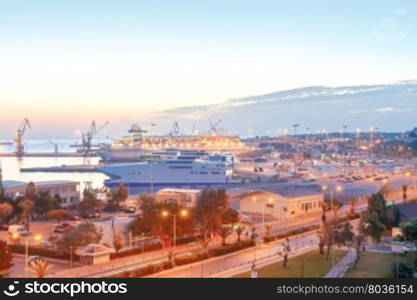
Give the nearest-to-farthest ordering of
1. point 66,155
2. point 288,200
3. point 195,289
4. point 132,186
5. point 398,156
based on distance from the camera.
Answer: point 195,289
point 288,200
point 132,186
point 398,156
point 66,155

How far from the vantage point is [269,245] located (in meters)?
8.29

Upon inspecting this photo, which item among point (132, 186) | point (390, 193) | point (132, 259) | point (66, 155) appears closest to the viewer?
point (132, 259)

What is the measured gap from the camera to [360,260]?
23.0ft

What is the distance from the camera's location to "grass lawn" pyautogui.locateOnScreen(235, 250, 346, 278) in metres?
6.25

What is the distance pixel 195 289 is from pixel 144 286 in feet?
1.09

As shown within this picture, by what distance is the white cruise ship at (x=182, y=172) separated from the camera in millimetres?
20391

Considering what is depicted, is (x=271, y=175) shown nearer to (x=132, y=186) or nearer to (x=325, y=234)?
(x=132, y=186)

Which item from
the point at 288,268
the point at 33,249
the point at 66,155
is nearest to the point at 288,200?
the point at 288,268

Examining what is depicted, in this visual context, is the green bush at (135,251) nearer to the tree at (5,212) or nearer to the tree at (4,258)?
the tree at (4,258)

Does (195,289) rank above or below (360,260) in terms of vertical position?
above

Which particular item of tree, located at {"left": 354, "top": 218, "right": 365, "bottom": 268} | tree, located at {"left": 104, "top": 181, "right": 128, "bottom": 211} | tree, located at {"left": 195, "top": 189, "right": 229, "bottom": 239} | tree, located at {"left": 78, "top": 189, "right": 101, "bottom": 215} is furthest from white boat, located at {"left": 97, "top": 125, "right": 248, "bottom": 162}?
tree, located at {"left": 354, "top": 218, "right": 365, "bottom": 268}

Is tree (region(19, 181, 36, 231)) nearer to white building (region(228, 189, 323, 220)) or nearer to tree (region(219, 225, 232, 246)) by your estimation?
tree (region(219, 225, 232, 246))

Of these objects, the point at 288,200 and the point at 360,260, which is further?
the point at 288,200

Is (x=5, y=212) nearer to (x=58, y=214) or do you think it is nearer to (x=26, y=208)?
(x=26, y=208)
